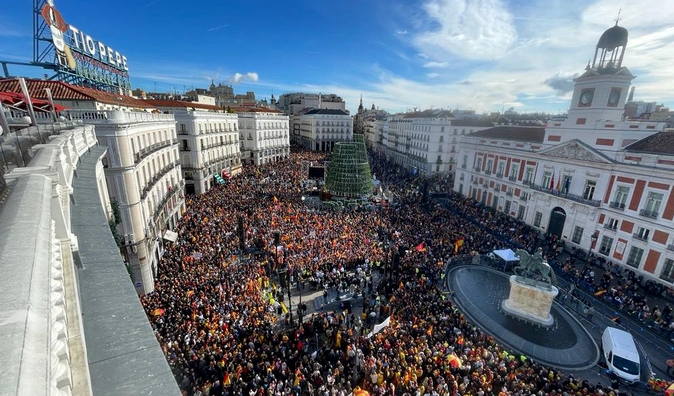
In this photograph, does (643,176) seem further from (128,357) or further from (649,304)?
(128,357)

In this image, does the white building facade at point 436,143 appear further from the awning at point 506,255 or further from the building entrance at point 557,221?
the awning at point 506,255

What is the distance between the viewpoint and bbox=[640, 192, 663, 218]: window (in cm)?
2350

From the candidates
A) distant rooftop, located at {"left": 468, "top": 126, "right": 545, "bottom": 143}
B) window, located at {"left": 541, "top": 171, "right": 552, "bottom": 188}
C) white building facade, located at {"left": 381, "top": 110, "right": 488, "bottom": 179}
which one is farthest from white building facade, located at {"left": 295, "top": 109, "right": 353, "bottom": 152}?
window, located at {"left": 541, "top": 171, "right": 552, "bottom": 188}

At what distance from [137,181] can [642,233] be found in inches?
1463

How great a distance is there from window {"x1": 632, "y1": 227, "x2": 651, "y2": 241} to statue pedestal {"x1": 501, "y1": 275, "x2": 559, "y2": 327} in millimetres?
12379

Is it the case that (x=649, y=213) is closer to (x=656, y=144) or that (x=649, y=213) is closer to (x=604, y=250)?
(x=604, y=250)

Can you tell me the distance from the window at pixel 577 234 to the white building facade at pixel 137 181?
35.9 metres

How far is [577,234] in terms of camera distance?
1157 inches

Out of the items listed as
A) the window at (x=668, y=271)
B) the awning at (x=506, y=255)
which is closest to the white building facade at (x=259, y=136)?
the awning at (x=506, y=255)

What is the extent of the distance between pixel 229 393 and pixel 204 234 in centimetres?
1558

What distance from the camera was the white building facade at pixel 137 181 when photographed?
725 inches

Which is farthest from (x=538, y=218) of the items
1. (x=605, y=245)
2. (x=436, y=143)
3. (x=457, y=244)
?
(x=436, y=143)

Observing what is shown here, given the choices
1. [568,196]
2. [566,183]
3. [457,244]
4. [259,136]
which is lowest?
[457,244]

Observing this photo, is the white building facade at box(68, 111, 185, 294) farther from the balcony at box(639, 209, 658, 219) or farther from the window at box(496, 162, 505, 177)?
the window at box(496, 162, 505, 177)
